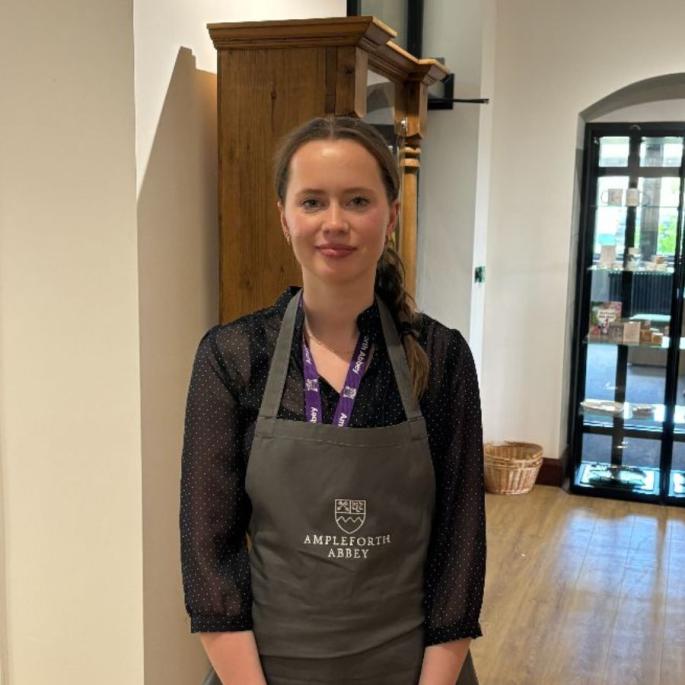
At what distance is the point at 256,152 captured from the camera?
200cm

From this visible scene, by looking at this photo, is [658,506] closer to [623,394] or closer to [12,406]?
[623,394]

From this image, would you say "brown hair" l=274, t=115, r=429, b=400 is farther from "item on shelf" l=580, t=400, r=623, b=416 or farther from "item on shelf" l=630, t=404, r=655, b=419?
"item on shelf" l=630, t=404, r=655, b=419

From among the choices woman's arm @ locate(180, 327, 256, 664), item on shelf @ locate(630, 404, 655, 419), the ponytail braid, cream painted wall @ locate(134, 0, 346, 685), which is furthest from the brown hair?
item on shelf @ locate(630, 404, 655, 419)

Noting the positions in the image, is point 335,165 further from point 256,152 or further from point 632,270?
point 632,270

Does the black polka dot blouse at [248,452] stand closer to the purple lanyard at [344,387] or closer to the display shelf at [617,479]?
the purple lanyard at [344,387]

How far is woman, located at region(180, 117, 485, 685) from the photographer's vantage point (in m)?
1.29

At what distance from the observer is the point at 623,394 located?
489 centimetres

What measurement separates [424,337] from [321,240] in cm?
23

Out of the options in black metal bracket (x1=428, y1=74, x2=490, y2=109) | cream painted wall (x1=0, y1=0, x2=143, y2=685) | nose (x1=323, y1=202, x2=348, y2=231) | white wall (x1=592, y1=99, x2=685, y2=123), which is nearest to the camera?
nose (x1=323, y1=202, x2=348, y2=231)

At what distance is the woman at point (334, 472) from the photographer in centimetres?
129

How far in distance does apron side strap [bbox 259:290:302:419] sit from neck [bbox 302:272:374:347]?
1.4 inches

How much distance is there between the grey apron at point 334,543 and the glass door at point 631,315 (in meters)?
3.64

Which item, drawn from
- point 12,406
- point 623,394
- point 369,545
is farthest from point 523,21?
point 369,545

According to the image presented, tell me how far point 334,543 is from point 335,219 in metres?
0.45
